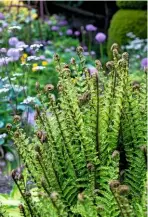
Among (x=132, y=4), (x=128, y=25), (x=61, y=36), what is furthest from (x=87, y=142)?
(x=61, y=36)

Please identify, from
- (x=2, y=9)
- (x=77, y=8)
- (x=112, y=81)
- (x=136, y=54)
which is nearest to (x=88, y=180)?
(x=112, y=81)

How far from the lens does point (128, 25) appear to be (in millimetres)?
8742

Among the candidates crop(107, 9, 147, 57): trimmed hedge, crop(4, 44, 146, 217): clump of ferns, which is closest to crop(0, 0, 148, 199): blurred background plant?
crop(107, 9, 147, 57): trimmed hedge

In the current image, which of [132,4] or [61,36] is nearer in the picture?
[132,4]

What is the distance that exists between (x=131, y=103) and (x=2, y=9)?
8.19 m

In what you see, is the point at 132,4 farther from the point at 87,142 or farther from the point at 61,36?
the point at 87,142

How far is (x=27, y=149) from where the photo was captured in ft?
5.80

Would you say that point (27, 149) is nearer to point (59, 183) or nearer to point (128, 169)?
point (59, 183)

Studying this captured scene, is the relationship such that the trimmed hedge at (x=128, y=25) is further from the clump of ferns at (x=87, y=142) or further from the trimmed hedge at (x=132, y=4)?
the clump of ferns at (x=87, y=142)

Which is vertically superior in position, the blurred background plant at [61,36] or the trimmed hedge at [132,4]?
the trimmed hedge at [132,4]

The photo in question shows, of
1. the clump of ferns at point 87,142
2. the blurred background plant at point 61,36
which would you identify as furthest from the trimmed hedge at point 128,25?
the clump of ferns at point 87,142

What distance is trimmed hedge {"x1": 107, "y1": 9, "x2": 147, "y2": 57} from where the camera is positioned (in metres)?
8.63

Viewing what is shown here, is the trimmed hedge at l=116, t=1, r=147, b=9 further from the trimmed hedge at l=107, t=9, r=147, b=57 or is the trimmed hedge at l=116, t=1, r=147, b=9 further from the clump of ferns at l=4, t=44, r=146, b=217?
the clump of ferns at l=4, t=44, r=146, b=217

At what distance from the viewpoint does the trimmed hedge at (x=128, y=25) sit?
863 centimetres
